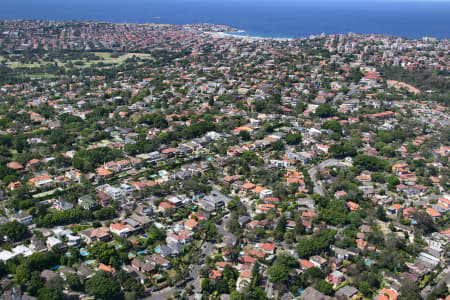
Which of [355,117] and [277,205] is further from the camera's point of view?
[355,117]

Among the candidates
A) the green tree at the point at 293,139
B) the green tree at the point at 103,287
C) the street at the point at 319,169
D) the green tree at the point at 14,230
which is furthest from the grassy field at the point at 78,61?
the green tree at the point at 103,287

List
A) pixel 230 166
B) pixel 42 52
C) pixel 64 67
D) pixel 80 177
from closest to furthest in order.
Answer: pixel 80 177
pixel 230 166
pixel 64 67
pixel 42 52

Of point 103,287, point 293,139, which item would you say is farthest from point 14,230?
point 293,139

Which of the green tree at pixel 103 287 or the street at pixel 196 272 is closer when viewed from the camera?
the green tree at pixel 103 287

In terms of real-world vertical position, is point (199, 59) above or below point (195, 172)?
above

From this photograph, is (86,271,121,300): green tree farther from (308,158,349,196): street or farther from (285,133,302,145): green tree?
(285,133,302,145): green tree

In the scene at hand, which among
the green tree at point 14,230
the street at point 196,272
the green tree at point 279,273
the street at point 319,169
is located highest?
the street at point 319,169

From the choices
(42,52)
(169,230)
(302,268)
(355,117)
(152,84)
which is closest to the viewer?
(302,268)

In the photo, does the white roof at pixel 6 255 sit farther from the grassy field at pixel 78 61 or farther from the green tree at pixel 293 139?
the grassy field at pixel 78 61

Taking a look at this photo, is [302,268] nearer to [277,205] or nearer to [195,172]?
[277,205]

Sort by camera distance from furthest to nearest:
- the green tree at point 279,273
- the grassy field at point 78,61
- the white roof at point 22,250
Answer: the grassy field at point 78,61 → the white roof at point 22,250 → the green tree at point 279,273

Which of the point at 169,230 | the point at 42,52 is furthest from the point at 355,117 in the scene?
the point at 42,52
